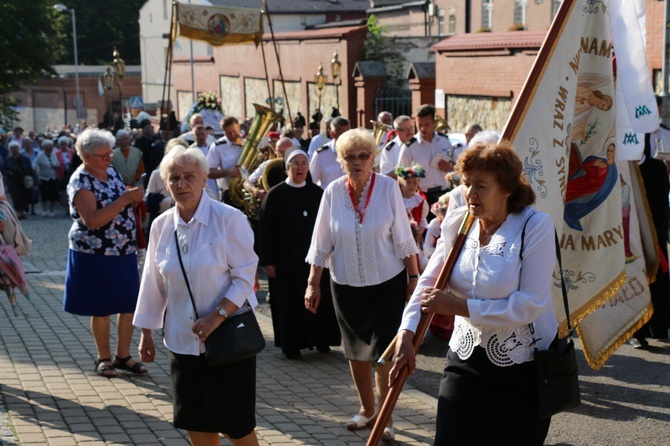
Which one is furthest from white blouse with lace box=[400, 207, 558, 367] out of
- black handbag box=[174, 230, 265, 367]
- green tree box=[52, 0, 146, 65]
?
green tree box=[52, 0, 146, 65]

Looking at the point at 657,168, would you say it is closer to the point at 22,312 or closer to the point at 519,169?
the point at 519,169

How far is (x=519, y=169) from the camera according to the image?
434 centimetres

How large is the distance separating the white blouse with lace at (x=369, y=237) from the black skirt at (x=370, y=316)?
68 mm

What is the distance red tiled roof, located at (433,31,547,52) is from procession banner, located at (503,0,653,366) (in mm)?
14936

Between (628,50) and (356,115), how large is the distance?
24509 millimetres

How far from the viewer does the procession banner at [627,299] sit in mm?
6375

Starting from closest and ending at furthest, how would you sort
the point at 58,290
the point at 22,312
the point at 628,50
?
1. the point at 628,50
2. the point at 22,312
3. the point at 58,290

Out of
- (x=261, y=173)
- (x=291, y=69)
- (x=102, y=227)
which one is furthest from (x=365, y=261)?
(x=291, y=69)

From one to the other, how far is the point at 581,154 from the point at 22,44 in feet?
149

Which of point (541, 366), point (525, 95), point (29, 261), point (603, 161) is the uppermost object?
point (525, 95)

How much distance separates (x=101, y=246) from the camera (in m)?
7.96

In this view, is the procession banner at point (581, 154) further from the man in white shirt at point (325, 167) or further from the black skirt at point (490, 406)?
the man in white shirt at point (325, 167)

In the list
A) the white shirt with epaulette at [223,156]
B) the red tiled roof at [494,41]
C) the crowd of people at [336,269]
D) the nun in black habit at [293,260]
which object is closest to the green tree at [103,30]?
the red tiled roof at [494,41]

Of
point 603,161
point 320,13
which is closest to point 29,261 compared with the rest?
point 603,161
